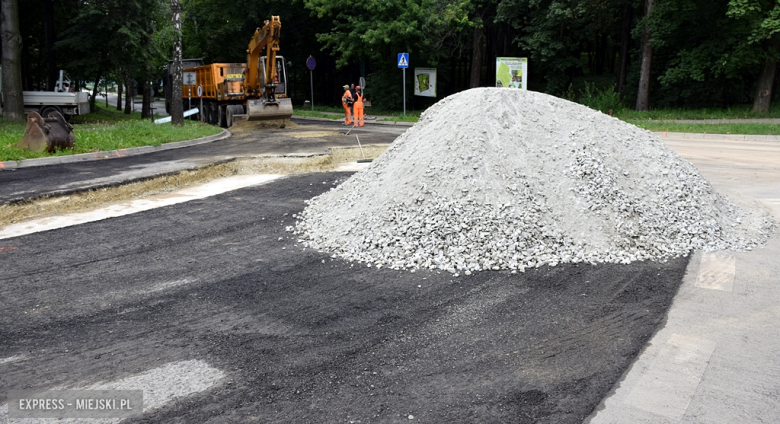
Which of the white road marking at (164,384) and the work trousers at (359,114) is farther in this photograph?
the work trousers at (359,114)

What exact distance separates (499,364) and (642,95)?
27.0 metres

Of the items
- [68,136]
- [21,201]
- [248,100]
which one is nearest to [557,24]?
[248,100]

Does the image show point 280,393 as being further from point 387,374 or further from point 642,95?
point 642,95

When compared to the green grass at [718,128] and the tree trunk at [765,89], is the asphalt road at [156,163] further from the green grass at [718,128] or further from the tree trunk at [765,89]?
the tree trunk at [765,89]

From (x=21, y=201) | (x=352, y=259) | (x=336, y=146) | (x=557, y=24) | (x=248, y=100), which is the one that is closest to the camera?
(x=352, y=259)

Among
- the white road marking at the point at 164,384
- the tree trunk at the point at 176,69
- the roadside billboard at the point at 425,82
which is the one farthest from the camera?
the roadside billboard at the point at 425,82

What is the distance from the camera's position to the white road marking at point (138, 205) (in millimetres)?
8984

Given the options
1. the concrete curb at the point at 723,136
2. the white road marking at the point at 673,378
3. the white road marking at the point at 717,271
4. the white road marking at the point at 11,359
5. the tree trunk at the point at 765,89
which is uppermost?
the tree trunk at the point at 765,89

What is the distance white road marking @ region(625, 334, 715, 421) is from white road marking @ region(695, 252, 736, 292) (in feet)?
5.23

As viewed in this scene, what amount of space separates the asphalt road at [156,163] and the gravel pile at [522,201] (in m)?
5.06

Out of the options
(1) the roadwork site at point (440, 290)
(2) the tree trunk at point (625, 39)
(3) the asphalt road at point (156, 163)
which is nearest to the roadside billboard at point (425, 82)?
(2) the tree trunk at point (625, 39)

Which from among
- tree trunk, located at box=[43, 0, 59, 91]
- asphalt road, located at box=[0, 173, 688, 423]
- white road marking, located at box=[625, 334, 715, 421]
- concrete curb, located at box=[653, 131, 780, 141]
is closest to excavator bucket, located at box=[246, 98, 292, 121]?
tree trunk, located at box=[43, 0, 59, 91]

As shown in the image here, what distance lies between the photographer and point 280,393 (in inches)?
160

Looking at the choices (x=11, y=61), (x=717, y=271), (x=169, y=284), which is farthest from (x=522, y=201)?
(x=11, y=61)
